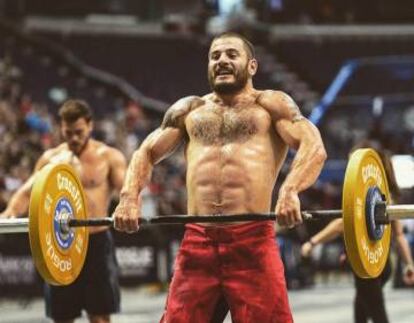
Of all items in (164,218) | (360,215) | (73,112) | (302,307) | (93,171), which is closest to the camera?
(360,215)

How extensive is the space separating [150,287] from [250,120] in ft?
25.3

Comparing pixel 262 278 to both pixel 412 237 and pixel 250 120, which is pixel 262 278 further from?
pixel 412 237

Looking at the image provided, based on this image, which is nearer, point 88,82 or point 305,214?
point 305,214

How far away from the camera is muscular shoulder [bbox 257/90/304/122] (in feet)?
15.1

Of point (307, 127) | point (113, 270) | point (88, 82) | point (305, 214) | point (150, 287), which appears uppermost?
point (88, 82)

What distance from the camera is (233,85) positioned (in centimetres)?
461

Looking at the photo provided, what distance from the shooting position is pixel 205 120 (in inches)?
184

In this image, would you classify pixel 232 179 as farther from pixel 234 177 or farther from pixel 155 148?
pixel 155 148

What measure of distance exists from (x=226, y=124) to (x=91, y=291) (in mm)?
1697

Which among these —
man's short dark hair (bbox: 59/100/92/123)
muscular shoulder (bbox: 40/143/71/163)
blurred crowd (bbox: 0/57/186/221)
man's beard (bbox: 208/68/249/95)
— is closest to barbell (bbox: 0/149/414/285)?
man's beard (bbox: 208/68/249/95)

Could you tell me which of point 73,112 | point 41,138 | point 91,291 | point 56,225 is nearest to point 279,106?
point 56,225

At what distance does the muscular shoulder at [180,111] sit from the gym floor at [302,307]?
422 centimetres

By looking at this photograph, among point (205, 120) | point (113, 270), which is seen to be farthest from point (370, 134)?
point (205, 120)

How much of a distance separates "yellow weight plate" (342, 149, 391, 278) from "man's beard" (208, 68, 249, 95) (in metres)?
0.63
